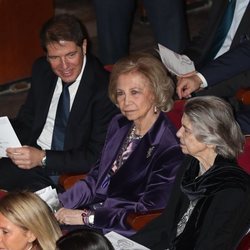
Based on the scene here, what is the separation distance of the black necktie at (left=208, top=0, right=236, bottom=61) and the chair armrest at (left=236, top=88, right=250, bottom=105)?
410mm

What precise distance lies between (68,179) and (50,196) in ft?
0.59

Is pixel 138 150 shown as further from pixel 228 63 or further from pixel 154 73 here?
pixel 228 63

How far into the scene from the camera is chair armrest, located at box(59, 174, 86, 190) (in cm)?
375

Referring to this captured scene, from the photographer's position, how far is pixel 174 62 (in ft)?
12.7

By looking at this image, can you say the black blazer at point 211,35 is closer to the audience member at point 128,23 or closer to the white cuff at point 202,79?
the white cuff at point 202,79

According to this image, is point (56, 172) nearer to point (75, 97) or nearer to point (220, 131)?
point (75, 97)

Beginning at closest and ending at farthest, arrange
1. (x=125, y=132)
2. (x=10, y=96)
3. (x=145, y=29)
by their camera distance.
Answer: (x=125, y=132), (x=10, y=96), (x=145, y=29)

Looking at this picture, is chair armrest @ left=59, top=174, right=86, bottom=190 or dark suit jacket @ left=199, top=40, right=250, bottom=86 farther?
dark suit jacket @ left=199, top=40, right=250, bottom=86

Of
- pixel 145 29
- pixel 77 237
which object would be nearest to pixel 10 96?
pixel 145 29

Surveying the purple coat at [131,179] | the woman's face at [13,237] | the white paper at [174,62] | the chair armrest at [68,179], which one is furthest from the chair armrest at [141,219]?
the white paper at [174,62]

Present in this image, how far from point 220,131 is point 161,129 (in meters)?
0.48

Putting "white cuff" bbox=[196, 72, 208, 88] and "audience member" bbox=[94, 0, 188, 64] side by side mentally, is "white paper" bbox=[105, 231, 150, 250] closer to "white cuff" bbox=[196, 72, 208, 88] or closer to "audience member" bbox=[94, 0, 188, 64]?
"white cuff" bbox=[196, 72, 208, 88]

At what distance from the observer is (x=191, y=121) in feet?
10.2

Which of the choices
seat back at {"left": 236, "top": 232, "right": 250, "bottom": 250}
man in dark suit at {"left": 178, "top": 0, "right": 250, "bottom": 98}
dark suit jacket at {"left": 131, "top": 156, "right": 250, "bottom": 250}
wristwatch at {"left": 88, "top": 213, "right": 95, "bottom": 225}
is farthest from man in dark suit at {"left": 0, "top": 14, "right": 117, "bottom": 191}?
seat back at {"left": 236, "top": 232, "right": 250, "bottom": 250}
